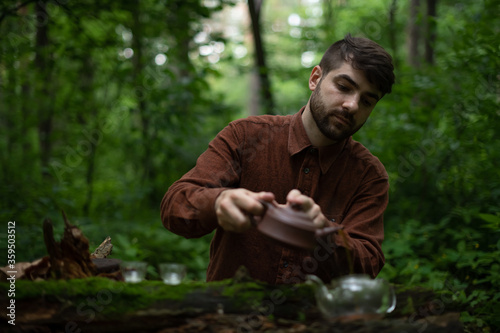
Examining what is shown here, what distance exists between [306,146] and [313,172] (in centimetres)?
16

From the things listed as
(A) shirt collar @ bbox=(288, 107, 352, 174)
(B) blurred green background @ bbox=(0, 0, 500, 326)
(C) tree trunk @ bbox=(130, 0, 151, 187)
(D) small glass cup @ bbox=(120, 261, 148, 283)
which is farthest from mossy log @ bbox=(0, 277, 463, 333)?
(C) tree trunk @ bbox=(130, 0, 151, 187)

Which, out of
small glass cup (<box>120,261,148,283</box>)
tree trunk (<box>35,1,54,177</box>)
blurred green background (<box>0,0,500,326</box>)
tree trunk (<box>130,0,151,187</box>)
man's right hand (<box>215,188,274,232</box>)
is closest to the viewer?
man's right hand (<box>215,188,274,232</box>)

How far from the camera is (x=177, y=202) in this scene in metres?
2.09

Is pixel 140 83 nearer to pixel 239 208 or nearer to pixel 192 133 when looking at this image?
pixel 192 133

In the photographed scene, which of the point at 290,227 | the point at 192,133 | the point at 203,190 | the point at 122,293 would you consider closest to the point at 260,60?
the point at 192,133

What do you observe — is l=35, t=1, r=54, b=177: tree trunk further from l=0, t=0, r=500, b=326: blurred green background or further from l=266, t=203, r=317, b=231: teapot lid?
l=266, t=203, r=317, b=231: teapot lid

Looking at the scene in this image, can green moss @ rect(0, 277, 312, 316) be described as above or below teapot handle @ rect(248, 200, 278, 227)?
below

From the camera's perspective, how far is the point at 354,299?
154cm

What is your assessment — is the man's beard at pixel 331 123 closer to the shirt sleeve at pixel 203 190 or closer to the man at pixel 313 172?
the man at pixel 313 172

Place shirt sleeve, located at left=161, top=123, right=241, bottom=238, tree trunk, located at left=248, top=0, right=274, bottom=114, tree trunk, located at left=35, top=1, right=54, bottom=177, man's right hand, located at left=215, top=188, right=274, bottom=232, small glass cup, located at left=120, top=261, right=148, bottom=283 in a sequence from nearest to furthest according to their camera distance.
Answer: man's right hand, located at left=215, top=188, right=274, bottom=232 → shirt sleeve, located at left=161, top=123, right=241, bottom=238 → small glass cup, located at left=120, top=261, right=148, bottom=283 → tree trunk, located at left=35, top=1, right=54, bottom=177 → tree trunk, located at left=248, top=0, right=274, bottom=114

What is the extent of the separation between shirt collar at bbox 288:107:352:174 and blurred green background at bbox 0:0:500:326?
1379 millimetres

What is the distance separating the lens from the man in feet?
7.16

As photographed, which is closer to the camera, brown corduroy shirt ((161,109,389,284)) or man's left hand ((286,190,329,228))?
man's left hand ((286,190,329,228))

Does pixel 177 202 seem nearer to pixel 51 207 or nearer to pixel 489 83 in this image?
pixel 51 207
